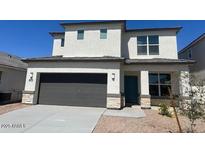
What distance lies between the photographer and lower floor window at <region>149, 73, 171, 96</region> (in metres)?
12.9

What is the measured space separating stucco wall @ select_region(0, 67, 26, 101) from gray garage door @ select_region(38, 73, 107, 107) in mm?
4081

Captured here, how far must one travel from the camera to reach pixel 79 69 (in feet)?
36.1

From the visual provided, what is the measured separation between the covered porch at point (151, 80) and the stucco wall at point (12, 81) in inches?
429

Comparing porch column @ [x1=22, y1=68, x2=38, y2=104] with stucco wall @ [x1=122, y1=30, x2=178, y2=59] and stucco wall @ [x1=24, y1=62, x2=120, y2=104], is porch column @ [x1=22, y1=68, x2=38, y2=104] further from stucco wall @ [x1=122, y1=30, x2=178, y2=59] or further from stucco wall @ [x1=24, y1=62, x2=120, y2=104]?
stucco wall @ [x1=122, y1=30, x2=178, y2=59]

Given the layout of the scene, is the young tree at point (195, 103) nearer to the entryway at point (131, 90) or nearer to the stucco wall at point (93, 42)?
the entryway at point (131, 90)

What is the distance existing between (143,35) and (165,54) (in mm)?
2755

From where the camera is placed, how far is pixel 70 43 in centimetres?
1349

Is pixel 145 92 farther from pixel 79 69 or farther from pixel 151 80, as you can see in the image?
pixel 79 69

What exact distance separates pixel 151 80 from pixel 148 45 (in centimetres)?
337

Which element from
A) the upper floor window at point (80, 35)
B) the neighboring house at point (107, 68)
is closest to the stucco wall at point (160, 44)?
the neighboring house at point (107, 68)

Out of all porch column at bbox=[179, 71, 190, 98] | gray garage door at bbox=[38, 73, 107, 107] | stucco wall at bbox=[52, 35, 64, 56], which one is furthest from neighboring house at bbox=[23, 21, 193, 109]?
stucco wall at bbox=[52, 35, 64, 56]

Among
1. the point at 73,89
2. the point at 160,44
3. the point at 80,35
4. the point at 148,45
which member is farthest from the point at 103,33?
the point at 73,89
